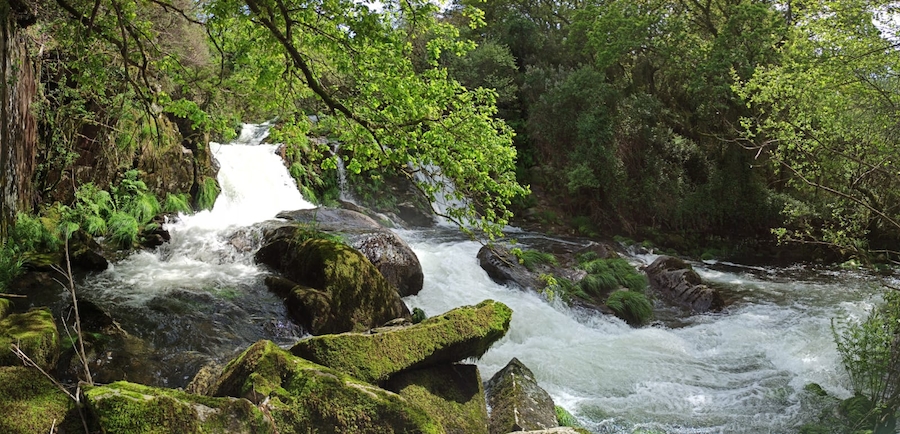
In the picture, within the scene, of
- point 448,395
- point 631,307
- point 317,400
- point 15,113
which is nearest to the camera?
point 317,400

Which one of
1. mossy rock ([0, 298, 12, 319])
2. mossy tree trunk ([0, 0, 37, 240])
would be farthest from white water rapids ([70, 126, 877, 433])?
mossy tree trunk ([0, 0, 37, 240])

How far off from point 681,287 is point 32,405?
10970 mm

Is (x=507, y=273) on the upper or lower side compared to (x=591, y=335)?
upper

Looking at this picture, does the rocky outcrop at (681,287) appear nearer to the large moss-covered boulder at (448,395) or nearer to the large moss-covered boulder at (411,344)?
the large moss-covered boulder at (411,344)

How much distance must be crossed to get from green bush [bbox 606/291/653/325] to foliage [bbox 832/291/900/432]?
12.0 ft

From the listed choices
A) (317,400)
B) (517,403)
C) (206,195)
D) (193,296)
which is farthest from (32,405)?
(206,195)

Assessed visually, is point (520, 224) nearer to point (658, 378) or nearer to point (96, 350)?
point (658, 378)

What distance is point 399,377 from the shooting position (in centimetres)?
499

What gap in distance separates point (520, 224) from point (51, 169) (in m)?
13.2

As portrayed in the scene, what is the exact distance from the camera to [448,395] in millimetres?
5102

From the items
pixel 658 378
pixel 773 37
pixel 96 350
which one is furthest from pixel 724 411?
pixel 773 37

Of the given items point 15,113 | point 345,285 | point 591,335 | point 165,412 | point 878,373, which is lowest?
point 591,335

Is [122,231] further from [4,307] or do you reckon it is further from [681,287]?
[681,287]

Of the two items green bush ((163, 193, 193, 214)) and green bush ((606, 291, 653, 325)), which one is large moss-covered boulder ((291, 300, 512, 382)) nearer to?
green bush ((606, 291, 653, 325))
